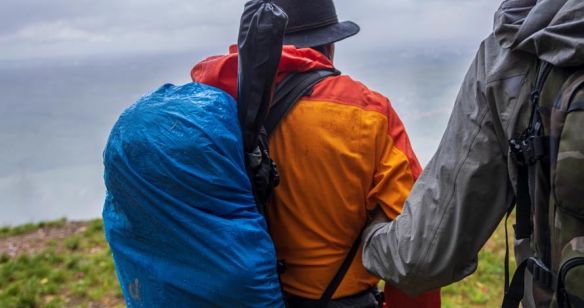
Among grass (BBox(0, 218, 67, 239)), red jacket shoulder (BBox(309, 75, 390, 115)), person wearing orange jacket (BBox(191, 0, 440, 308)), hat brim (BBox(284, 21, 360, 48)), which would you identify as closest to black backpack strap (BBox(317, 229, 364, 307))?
person wearing orange jacket (BBox(191, 0, 440, 308))

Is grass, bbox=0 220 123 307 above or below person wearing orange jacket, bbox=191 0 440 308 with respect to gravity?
below

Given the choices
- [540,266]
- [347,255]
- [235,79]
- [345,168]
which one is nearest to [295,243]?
[347,255]

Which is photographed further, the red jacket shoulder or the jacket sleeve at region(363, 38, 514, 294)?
the red jacket shoulder

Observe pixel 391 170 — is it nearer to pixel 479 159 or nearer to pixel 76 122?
pixel 479 159

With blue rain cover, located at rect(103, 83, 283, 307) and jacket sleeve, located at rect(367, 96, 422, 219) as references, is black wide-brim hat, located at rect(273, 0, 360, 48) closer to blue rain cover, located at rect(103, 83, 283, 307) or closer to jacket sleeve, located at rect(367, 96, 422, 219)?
jacket sleeve, located at rect(367, 96, 422, 219)

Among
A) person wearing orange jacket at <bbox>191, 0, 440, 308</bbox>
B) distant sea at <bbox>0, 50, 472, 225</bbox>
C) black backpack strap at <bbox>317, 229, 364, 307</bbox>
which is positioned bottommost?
distant sea at <bbox>0, 50, 472, 225</bbox>

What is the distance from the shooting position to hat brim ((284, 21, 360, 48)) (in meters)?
2.11

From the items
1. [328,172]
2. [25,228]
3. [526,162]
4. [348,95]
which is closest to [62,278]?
[25,228]

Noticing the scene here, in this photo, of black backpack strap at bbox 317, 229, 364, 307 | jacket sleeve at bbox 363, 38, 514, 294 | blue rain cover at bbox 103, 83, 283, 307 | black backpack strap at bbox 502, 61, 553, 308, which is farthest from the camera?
black backpack strap at bbox 317, 229, 364, 307

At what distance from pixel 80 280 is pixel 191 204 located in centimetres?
429

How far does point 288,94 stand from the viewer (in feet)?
5.98

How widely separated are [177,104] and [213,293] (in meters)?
0.54

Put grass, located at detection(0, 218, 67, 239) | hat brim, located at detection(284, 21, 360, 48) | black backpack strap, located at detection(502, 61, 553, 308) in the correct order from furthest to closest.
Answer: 1. grass, located at detection(0, 218, 67, 239)
2. hat brim, located at detection(284, 21, 360, 48)
3. black backpack strap, located at detection(502, 61, 553, 308)

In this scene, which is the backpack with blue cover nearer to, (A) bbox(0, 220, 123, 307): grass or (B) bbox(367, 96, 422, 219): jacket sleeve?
(B) bbox(367, 96, 422, 219): jacket sleeve
